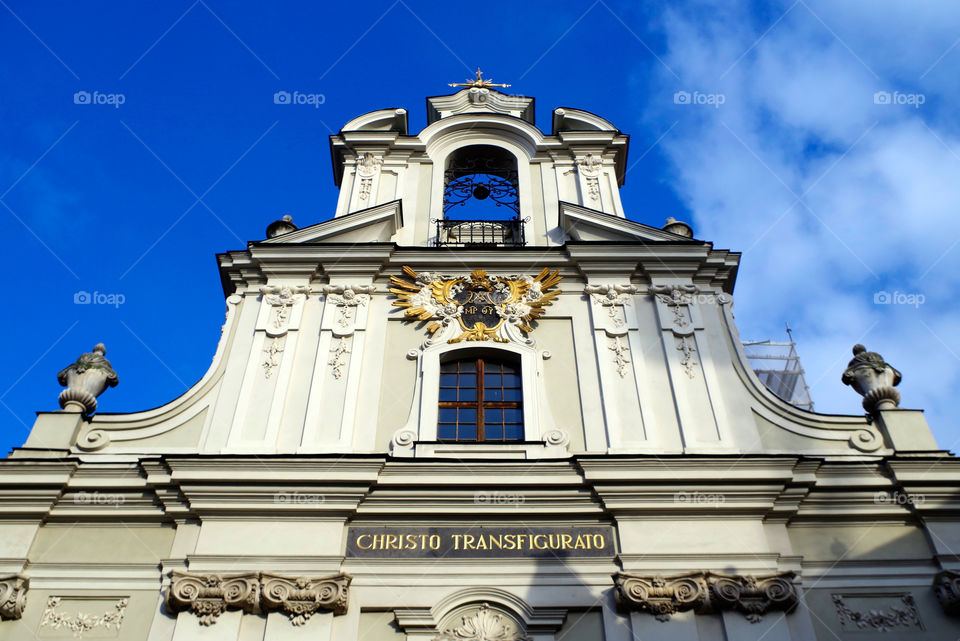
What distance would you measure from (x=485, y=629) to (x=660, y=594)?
6.00ft

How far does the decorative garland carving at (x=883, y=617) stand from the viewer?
9586mm

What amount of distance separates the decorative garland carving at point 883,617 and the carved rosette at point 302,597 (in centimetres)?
519

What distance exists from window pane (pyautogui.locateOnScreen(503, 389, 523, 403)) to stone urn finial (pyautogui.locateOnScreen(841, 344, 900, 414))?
424 cm

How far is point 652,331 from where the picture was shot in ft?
41.5

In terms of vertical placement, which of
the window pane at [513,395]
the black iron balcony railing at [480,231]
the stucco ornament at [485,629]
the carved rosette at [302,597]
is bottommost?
the stucco ornament at [485,629]

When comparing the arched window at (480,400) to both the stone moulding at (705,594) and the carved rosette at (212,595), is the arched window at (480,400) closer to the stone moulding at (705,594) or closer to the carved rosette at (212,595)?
the stone moulding at (705,594)

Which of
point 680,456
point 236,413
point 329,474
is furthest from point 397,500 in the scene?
point 680,456

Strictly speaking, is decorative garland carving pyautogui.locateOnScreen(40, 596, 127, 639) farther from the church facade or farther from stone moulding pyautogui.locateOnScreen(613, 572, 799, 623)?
stone moulding pyautogui.locateOnScreen(613, 572, 799, 623)

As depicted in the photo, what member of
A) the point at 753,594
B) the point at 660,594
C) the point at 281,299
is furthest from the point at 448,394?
the point at 753,594

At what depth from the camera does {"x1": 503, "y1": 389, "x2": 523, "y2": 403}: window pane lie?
12.1 m

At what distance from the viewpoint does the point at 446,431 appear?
38.3 ft

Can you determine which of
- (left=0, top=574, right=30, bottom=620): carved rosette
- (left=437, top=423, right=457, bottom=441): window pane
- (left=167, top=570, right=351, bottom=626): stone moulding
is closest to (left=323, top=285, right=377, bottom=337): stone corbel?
(left=437, top=423, right=457, bottom=441): window pane

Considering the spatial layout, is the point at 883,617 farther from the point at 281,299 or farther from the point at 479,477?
the point at 281,299

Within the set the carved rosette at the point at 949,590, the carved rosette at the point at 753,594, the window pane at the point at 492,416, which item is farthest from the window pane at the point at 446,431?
the carved rosette at the point at 949,590
